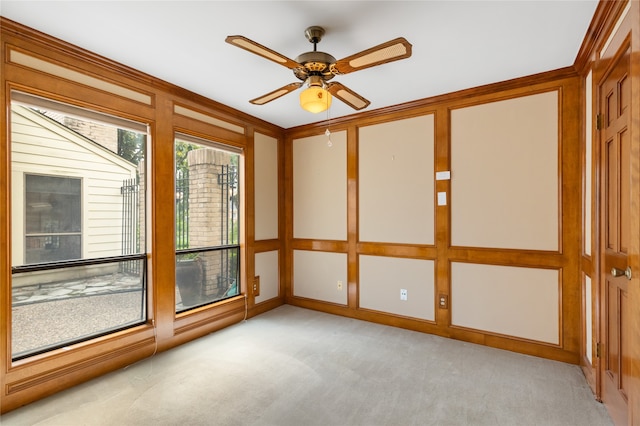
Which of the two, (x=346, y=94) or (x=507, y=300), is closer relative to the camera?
(x=346, y=94)

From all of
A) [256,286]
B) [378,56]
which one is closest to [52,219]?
[256,286]

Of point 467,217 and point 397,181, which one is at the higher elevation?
point 397,181

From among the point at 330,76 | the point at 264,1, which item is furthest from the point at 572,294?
the point at 264,1

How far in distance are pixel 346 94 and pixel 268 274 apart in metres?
2.75

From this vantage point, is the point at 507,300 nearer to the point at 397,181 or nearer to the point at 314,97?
the point at 397,181

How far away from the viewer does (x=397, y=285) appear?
141 inches

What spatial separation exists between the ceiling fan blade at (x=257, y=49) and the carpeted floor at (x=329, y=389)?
2239mm

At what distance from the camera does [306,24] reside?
2.01 metres

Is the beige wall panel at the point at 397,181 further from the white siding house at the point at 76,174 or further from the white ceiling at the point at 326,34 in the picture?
the white siding house at the point at 76,174

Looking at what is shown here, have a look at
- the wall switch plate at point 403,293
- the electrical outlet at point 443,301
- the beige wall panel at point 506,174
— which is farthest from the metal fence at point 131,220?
the beige wall panel at point 506,174

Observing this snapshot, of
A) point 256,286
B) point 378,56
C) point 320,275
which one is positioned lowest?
point 256,286

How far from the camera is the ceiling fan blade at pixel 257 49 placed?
1.59 meters

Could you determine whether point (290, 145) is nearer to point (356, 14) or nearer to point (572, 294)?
point (356, 14)

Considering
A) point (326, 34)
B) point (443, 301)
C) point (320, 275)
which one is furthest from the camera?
point (320, 275)
